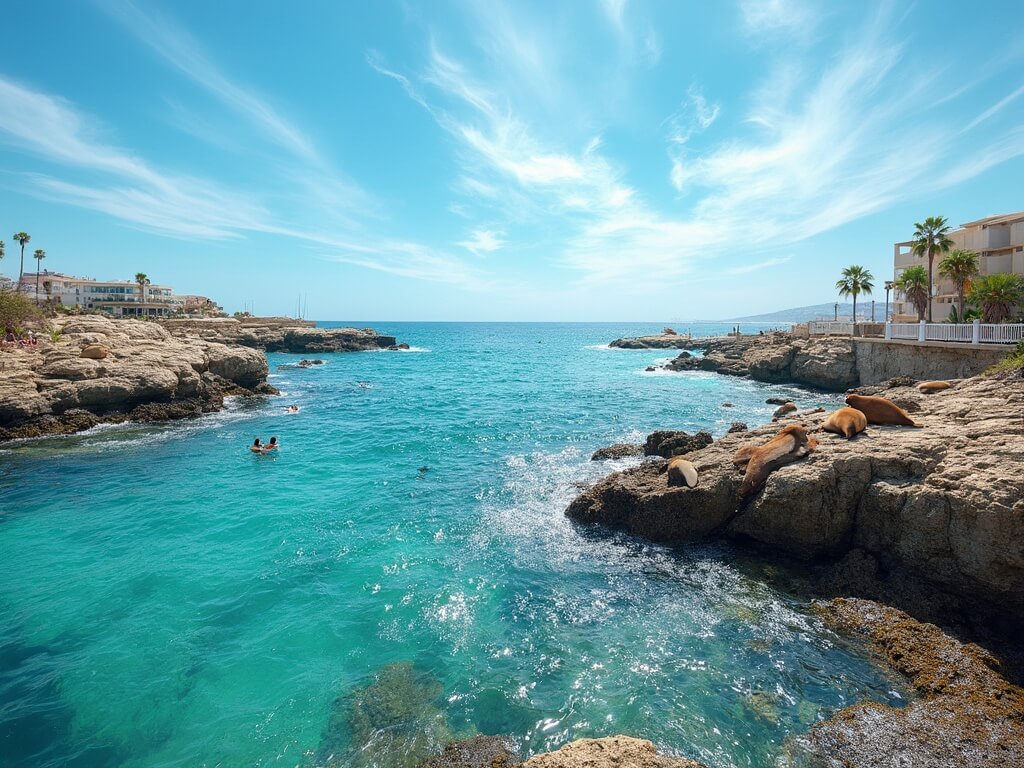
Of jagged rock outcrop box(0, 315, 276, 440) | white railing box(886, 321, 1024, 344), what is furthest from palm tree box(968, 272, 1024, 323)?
jagged rock outcrop box(0, 315, 276, 440)

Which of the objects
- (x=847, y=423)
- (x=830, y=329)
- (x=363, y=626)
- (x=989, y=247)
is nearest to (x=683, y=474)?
(x=847, y=423)

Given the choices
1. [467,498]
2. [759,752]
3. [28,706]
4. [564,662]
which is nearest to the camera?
[759,752]

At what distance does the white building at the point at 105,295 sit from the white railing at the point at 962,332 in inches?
3961

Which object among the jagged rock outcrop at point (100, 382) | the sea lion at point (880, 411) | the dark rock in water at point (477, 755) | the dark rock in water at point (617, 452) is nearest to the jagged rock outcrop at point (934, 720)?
the dark rock in water at point (477, 755)

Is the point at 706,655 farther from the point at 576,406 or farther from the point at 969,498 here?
the point at 576,406

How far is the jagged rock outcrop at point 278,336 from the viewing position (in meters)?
70.9

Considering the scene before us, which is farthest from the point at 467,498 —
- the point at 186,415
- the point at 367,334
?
the point at 367,334

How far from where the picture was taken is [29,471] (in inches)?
723

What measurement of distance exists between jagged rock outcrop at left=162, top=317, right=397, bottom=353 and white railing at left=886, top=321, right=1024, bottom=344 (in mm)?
70684

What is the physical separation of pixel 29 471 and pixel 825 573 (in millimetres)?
26199

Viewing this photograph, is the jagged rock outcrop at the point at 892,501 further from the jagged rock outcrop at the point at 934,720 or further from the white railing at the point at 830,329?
the white railing at the point at 830,329

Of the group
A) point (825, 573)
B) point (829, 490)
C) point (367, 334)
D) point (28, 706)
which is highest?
point (367, 334)

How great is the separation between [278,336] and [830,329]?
7764 cm

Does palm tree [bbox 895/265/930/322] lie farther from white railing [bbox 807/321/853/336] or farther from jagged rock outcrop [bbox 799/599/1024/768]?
jagged rock outcrop [bbox 799/599/1024/768]
